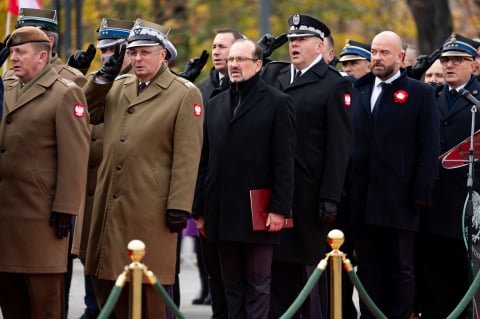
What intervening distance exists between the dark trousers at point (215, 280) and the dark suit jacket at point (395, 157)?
1268mm

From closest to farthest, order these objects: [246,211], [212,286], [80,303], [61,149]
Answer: [61,149] → [246,211] → [212,286] → [80,303]

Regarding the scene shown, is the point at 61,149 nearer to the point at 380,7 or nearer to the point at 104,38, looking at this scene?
the point at 104,38

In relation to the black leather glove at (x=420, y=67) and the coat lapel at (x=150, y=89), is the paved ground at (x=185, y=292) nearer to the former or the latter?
the black leather glove at (x=420, y=67)

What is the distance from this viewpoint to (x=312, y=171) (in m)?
10.1

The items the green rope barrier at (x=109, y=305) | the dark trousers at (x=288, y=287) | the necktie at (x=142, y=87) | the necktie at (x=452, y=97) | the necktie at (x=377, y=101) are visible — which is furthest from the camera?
the necktie at (x=452, y=97)

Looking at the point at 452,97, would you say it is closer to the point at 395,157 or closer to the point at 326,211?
the point at 395,157

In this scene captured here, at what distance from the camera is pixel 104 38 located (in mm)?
10516

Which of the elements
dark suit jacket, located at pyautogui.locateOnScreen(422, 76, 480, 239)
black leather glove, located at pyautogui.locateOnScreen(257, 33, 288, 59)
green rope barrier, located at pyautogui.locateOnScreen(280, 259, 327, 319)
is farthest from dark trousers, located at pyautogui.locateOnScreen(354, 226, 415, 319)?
green rope barrier, located at pyautogui.locateOnScreen(280, 259, 327, 319)

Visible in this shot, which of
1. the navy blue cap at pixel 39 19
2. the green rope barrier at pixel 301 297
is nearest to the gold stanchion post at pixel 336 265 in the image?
the green rope barrier at pixel 301 297

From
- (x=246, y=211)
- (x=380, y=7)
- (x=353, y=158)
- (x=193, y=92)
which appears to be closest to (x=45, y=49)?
(x=193, y=92)

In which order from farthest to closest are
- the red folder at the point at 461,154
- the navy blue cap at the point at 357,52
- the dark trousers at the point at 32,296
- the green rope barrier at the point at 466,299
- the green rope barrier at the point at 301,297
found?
the navy blue cap at the point at 357,52 < the red folder at the point at 461,154 < the dark trousers at the point at 32,296 < the green rope barrier at the point at 466,299 < the green rope barrier at the point at 301,297

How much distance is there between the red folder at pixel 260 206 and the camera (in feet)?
31.7

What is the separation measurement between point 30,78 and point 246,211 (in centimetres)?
182

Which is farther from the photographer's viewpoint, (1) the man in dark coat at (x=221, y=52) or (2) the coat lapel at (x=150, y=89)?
(1) the man in dark coat at (x=221, y=52)
